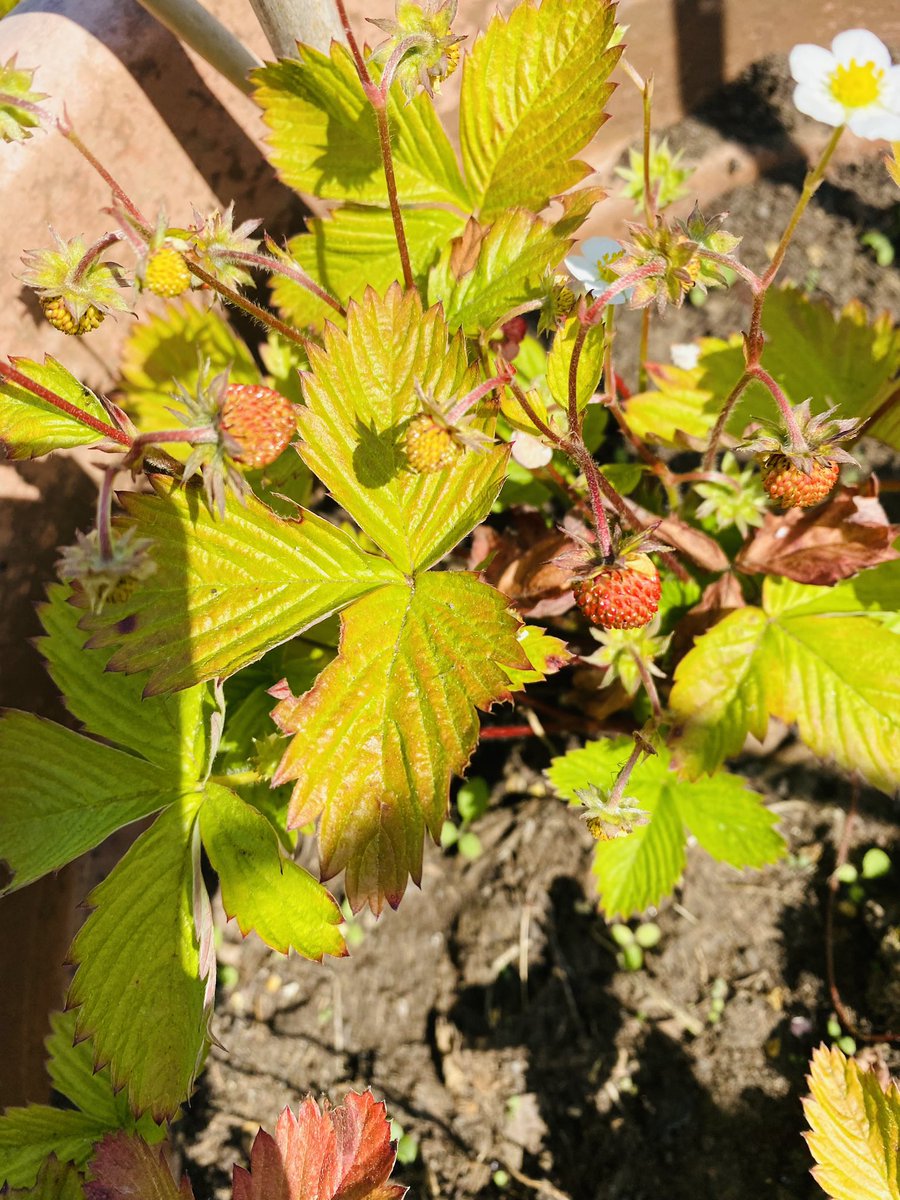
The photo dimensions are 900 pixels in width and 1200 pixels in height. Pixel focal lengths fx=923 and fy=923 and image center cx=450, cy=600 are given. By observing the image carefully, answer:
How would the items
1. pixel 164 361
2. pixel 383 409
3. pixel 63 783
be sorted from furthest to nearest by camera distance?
1. pixel 164 361
2. pixel 63 783
3. pixel 383 409

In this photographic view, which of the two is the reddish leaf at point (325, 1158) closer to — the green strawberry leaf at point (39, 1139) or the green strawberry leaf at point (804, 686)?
the green strawberry leaf at point (39, 1139)

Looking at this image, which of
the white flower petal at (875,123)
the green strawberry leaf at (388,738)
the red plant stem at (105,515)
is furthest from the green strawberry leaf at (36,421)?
the white flower petal at (875,123)

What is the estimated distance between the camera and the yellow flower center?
90 cm

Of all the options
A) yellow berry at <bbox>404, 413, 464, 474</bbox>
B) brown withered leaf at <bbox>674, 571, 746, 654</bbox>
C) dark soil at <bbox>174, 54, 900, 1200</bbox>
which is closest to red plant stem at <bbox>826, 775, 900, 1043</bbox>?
dark soil at <bbox>174, 54, 900, 1200</bbox>

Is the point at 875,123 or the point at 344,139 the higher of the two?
the point at 875,123

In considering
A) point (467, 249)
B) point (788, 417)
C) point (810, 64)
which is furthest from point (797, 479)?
point (467, 249)

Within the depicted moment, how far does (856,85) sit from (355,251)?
662mm

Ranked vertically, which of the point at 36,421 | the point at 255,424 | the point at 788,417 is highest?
the point at 788,417

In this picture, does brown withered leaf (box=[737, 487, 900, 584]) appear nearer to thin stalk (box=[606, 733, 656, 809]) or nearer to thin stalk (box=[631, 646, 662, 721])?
thin stalk (box=[631, 646, 662, 721])

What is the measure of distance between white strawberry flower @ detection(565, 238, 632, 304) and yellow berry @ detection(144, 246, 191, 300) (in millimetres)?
463

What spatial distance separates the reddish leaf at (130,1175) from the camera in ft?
3.20

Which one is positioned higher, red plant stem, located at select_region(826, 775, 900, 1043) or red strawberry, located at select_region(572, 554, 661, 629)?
red strawberry, located at select_region(572, 554, 661, 629)

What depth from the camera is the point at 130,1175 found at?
0.99 meters

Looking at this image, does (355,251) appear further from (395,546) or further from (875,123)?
(875,123)
